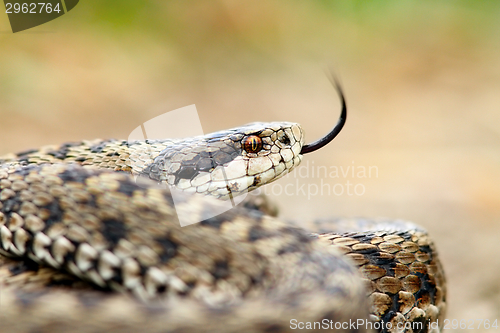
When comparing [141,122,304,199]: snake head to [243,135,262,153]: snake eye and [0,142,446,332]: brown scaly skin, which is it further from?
[0,142,446,332]: brown scaly skin

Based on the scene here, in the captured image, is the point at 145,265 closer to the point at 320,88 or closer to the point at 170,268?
the point at 170,268

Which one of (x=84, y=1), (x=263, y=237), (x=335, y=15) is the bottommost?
(x=263, y=237)

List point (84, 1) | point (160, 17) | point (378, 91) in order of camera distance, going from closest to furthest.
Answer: point (84, 1), point (160, 17), point (378, 91)

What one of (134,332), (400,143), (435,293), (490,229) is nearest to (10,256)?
(134,332)

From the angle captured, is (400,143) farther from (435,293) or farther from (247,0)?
(435,293)

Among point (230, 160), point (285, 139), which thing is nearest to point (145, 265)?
point (230, 160)

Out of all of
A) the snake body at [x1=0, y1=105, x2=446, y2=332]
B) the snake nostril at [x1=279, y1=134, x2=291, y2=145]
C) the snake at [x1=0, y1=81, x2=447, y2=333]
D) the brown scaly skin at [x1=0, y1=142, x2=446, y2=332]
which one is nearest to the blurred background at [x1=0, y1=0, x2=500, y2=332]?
the snake at [x1=0, y1=81, x2=447, y2=333]

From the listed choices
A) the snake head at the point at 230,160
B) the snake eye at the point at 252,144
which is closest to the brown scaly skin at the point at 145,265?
the snake head at the point at 230,160
